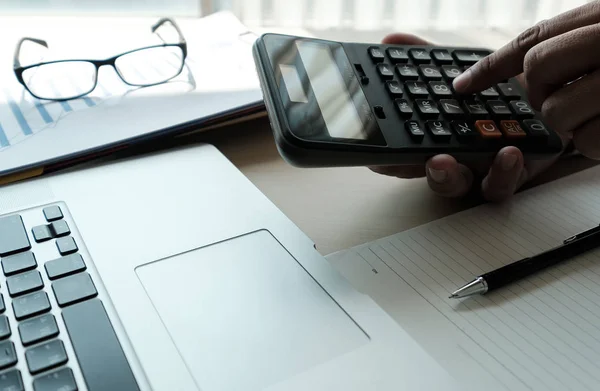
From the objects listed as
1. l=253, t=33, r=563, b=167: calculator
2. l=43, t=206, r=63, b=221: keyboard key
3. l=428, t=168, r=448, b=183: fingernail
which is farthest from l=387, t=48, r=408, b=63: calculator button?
l=43, t=206, r=63, b=221: keyboard key

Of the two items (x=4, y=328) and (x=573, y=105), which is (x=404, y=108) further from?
(x=4, y=328)

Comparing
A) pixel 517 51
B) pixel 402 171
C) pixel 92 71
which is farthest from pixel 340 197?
pixel 92 71

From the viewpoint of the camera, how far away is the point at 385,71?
40cm

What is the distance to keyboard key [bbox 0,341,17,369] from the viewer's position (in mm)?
228

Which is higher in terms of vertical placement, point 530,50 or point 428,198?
point 530,50

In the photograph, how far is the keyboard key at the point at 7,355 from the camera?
0.75 feet

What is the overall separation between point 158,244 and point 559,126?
0.84 ft

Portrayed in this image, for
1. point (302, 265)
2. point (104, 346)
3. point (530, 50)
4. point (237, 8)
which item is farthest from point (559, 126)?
point (237, 8)

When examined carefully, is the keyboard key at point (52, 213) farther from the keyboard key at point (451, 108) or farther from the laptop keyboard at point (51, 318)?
the keyboard key at point (451, 108)

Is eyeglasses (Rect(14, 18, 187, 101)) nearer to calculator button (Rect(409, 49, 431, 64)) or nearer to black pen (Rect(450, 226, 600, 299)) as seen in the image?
calculator button (Rect(409, 49, 431, 64))

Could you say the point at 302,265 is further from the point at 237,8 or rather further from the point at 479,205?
the point at 237,8

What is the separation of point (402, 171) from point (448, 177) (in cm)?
5

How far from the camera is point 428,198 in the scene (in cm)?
41

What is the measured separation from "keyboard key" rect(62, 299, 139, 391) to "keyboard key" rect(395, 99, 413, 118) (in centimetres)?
21
